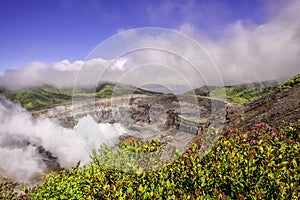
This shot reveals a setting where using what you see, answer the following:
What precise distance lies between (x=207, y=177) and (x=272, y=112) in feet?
38.5

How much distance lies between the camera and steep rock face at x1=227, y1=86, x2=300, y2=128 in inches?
464

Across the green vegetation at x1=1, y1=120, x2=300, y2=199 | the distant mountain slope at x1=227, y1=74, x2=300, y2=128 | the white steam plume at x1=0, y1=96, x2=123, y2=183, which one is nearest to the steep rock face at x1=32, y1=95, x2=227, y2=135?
the green vegetation at x1=1, y1=120, x2=300, y2=199

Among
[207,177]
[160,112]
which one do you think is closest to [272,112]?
[160,112]

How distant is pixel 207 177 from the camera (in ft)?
12.6

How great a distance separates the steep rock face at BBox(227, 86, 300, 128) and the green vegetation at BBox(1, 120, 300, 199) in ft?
22.2

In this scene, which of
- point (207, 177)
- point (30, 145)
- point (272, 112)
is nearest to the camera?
point (207, 177)

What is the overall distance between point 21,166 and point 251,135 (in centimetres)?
1892

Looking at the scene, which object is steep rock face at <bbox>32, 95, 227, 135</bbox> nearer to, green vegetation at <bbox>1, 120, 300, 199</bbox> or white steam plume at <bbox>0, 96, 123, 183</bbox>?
green vegetation at <bbox>1, 120, 300, 199</bbox>

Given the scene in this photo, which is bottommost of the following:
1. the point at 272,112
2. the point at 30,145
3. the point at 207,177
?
the point at 30,145

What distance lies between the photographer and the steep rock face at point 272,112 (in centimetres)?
1178

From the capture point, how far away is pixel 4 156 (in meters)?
21.1

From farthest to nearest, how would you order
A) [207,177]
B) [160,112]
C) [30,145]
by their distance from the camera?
[30,145] < [160,112] < [207,177]

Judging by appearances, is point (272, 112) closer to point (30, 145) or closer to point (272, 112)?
point (272, 112)

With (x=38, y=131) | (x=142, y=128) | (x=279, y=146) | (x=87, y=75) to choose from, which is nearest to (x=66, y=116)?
(x=38, y=131)
